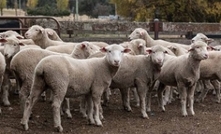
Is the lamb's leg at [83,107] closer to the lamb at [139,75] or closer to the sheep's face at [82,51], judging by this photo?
the lamb at [139,75]

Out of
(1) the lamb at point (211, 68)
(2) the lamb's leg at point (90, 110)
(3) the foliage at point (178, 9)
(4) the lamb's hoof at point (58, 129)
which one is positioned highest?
(3) the foliage at point (178, 9)

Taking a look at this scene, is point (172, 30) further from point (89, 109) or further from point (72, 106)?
point (89, 109)

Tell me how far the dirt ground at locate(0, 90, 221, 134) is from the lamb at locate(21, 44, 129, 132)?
28 cm

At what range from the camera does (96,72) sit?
799 cm

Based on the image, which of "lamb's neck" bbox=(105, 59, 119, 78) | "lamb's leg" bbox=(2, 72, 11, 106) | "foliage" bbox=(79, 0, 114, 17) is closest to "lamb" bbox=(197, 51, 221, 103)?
"lamb's neck" bbox=(105, 59, 119, 78)

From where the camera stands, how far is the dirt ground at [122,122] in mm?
7625

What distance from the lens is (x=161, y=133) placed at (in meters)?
7.63

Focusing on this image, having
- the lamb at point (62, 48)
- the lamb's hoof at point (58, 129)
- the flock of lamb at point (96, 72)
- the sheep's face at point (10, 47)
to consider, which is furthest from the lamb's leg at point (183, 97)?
the sheep's face at point (10, 47)

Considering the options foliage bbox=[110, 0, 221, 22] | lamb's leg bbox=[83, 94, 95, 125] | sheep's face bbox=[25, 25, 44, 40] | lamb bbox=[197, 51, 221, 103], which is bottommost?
lamb's leg bbox=[83, 94, 95, 125]

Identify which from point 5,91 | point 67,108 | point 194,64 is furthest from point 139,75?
point 5,91

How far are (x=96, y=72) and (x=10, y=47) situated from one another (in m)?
2.08

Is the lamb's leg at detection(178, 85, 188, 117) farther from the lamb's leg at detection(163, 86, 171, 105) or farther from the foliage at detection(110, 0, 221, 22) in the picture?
the foliage at detection(110, 0, 221, 22)

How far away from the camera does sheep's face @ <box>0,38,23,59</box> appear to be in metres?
8.98

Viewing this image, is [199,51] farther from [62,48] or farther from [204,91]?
[62,48]
